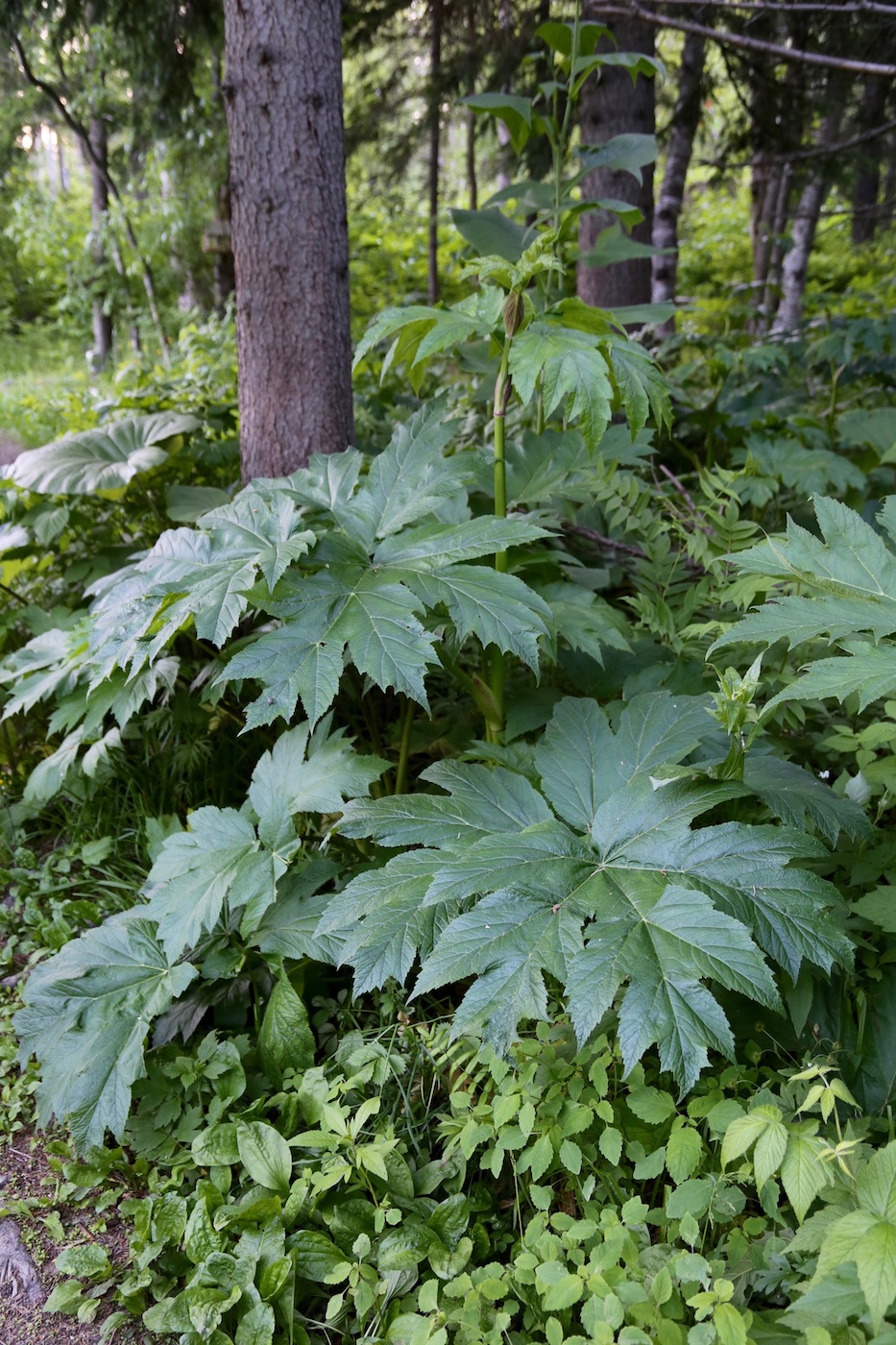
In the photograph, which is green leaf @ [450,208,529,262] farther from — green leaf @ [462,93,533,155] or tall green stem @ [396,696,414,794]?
tall green stem @ [396,696,414,794]

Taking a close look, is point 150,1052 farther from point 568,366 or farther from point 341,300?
point 341,300

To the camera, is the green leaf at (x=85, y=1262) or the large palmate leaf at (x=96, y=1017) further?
the large palmate leaf at (x=96, y=1017)

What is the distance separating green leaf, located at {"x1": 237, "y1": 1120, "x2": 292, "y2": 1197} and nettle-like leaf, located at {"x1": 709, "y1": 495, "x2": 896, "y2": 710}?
1.22 meters

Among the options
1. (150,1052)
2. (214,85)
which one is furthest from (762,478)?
(214,85)

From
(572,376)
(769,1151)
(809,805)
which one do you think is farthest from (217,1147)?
(572,376)

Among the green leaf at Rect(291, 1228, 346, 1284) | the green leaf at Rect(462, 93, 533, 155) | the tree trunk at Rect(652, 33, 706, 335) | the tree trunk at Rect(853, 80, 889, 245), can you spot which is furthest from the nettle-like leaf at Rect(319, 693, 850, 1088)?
the tree trunk at Rect(853, 80, 889, 245)

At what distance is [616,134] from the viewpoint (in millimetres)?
4031

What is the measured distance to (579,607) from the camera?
2051 mm

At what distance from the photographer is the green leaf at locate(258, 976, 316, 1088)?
5.71 ft

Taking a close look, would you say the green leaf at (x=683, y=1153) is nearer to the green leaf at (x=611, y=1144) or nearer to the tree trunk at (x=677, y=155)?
the green leaf at (x=611, y=1144)

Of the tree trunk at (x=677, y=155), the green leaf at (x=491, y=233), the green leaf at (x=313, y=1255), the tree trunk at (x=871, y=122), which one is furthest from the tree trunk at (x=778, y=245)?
the green leaf at (x=313, y=1255)

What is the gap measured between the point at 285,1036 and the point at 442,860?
0.58 meters

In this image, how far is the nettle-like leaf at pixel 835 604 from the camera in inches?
52.6

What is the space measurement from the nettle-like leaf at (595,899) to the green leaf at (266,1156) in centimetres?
44
